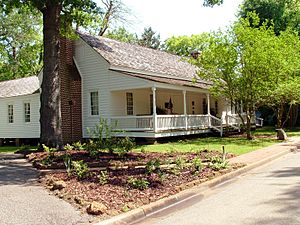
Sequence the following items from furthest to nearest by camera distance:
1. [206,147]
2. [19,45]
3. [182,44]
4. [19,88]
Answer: [182,44] → [19,45] → [19,88] → [206,147]

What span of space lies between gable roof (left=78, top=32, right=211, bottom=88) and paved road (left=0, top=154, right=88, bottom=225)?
1349 centimetres

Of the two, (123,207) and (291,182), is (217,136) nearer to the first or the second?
(291,182)

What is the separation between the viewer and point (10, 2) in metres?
16.4

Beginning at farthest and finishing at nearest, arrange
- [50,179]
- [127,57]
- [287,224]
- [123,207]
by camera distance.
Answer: [127,57]
[50,179]
[123,207]
[287,224]

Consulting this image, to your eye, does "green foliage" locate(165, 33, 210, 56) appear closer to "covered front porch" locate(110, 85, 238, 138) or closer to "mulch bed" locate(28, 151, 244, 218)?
"covered front porch" locate(110, 85, 238, 138)

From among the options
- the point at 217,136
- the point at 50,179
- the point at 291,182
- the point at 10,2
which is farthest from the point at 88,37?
the point at 291,182

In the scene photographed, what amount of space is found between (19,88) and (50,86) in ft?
46.7

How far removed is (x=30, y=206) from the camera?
6.84 metres

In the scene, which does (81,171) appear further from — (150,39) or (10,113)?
(150,39)

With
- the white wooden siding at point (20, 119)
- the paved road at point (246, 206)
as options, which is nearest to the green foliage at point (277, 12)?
the white wooden siding at point (20, 119)

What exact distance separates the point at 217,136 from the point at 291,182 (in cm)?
1642

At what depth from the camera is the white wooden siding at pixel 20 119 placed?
82.9 feet

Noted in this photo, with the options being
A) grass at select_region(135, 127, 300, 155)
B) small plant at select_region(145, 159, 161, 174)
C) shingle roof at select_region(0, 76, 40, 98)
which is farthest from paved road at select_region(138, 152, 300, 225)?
shingle roof at select_region(0, 76, 40, 98)

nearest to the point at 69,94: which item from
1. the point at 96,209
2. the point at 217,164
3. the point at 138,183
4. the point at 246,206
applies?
the point at 217,164
